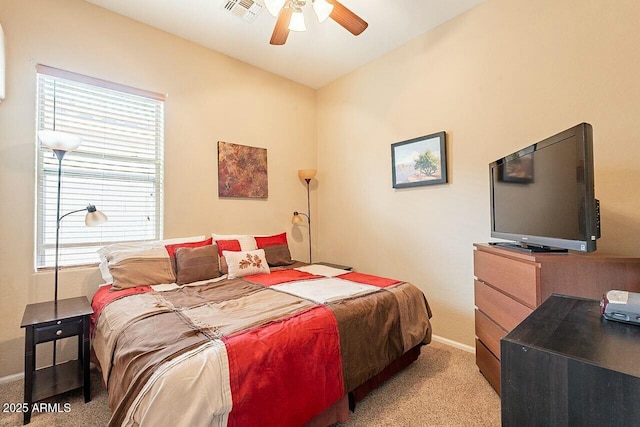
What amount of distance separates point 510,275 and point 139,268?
8.49 ft

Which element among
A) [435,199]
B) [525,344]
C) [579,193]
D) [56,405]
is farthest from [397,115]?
[56,405]

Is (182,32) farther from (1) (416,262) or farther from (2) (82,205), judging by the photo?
(1) (416,262)

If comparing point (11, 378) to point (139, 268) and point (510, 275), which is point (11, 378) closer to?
point (139, 268)

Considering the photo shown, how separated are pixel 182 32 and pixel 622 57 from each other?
3495mm

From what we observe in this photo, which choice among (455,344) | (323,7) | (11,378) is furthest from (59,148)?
(455,344)

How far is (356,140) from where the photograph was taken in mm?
3594

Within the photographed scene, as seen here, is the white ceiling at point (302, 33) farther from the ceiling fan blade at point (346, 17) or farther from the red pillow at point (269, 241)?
the red pillow at point (269, 241)

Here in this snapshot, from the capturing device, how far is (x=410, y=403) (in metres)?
1.84

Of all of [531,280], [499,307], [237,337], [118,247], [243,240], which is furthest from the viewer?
[243,240]

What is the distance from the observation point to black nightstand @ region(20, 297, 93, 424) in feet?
5.44

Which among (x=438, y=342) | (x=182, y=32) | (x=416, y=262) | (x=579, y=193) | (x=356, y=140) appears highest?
(x=182, y=32)

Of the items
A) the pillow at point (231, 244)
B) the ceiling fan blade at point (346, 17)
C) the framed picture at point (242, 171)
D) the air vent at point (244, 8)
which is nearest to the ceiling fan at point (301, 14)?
the ceiling fan blade at point (346, 17)

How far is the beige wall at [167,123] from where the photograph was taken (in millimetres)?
2123

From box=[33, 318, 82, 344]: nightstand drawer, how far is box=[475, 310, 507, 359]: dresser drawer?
2.65 metres
